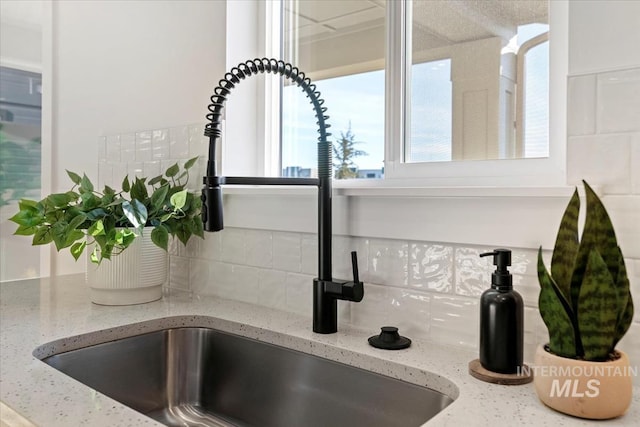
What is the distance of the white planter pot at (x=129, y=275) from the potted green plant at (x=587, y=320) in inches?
39.1

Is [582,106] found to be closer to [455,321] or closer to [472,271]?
[472,271]

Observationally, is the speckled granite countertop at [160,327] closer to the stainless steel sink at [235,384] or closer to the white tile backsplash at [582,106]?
the stainless steel sink at [235,384]

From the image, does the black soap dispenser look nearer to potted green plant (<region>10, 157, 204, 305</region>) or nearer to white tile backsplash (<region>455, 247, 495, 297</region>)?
Answer: white tile backsplash (<region>455, 247, 495, 297</region>)

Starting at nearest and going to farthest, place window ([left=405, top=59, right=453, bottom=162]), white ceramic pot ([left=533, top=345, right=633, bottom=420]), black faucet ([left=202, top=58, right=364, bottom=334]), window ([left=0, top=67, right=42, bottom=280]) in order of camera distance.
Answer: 1. white ceramic pot ([left=533, top=345, right=633, bottom=420])
2. black faucet ([left=202, top=58, right=364, bottom=334])
3. window ([left=405, top=59, right=453, bottom=162])
4. window ([left=0, top=67, right=42, bottom=280])

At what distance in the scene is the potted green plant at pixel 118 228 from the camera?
119 centimetres

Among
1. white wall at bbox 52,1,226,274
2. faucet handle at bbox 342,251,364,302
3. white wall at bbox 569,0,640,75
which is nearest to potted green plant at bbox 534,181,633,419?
white wall at bbox 569,0,640,75

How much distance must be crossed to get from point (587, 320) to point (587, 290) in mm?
41

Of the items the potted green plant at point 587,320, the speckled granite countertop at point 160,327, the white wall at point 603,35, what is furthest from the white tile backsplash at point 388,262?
the white wall at point 603,35

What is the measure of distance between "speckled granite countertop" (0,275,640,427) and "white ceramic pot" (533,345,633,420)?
0.8 inches

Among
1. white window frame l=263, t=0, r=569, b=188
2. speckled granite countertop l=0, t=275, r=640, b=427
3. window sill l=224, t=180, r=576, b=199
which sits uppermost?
white window frame l=263, t=0, r=569, b=188

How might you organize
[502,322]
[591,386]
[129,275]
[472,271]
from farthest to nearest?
[129,275]
[472,271]
[502,322]
[591,386]

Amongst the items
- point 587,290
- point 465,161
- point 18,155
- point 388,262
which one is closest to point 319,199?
point 388,262

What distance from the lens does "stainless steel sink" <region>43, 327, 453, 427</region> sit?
87cm

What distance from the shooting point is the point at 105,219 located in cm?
123
